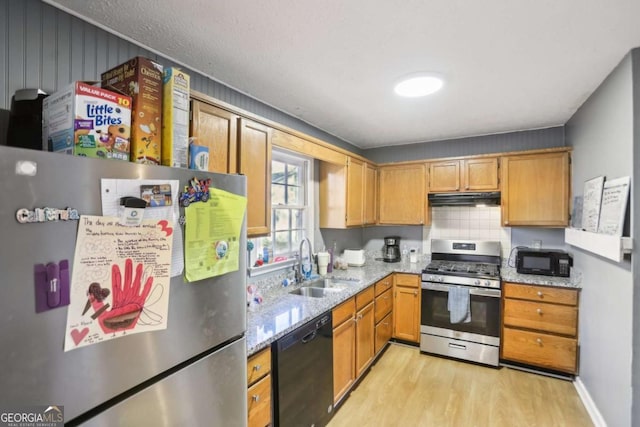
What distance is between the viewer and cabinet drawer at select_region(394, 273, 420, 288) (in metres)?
3.44

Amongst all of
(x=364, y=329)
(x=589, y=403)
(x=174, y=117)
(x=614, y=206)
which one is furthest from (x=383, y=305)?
(x=174, y=117)

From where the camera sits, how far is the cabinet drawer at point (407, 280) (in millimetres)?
3443

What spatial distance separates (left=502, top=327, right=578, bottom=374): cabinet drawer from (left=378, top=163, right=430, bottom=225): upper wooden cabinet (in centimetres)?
151

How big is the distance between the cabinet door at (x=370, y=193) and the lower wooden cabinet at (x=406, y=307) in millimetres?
786

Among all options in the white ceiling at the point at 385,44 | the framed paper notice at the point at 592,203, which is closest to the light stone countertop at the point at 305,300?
the framed paper notice at the point at 592,203

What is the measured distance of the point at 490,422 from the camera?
2291 millimetres

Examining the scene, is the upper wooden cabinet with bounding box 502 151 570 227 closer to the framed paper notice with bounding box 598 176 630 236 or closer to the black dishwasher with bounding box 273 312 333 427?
the framed paper notice with bounding box 598 176 630 236

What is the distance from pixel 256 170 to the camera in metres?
1.96

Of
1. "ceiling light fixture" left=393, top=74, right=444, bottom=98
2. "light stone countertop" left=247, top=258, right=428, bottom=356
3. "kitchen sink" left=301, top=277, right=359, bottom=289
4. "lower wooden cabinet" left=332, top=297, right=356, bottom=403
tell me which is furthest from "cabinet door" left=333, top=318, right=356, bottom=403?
"ceiling light fixture" left=393, top=74, right=444, bottom=98

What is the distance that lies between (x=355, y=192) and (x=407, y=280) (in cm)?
117

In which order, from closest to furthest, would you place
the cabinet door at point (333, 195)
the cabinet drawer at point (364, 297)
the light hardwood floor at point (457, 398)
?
1. the light hardwood floor at point (457, 398)
2. the cabinet drawer at point (364, 297)
3. the cabinet door at point (333, 195)

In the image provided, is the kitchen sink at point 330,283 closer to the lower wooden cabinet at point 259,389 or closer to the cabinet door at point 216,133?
the lower wooden cabinet at point 259,389

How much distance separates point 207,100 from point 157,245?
0.99 metres

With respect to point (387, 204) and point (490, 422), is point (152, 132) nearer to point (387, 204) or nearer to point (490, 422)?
point (490, 422)
